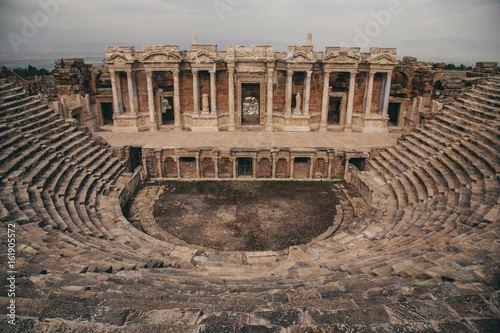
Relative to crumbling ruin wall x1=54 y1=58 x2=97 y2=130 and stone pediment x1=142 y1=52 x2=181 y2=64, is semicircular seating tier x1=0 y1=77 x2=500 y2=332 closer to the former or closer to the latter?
crumbling ruin wall x1=54 y1=58 x2=97 y2=130

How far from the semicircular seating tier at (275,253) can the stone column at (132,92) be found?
527 cm

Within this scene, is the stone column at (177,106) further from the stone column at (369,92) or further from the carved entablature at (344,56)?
the stone column at (369,92)

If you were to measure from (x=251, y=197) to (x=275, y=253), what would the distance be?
5623 millimetres

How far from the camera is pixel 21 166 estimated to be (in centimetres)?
1197

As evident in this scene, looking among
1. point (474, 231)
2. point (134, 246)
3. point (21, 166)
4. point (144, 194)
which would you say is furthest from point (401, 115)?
point (21, 166)

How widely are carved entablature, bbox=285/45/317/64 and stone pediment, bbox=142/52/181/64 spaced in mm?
7150

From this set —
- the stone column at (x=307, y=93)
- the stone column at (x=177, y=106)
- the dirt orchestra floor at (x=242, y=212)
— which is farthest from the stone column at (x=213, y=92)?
the dirt orchestra floor at (x=242, y=212)

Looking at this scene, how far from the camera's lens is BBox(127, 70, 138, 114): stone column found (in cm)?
2123

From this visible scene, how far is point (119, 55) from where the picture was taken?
20.7 meters

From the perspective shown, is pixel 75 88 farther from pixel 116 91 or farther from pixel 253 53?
pixel 253 53

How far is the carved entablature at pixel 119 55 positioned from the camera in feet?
68.1

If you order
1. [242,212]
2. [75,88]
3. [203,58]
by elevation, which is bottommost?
[242,212]

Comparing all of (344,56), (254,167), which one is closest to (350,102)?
(344,56)

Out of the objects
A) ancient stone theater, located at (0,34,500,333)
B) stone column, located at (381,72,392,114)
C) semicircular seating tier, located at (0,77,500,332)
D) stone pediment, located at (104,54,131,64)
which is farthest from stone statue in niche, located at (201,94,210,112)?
stone column, located at (381,72,392,114)
